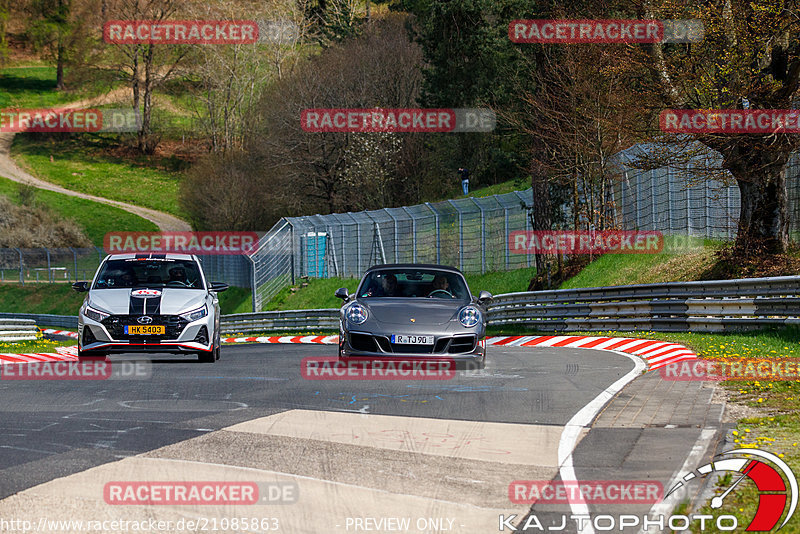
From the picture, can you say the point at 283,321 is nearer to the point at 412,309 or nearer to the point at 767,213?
the point at 767,213

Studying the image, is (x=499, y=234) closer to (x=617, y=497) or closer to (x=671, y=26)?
(x=671, y=26)

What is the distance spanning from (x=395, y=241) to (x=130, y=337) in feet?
74.6

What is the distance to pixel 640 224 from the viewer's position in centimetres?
2794

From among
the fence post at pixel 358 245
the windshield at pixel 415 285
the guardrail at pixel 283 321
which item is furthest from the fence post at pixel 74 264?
the windshield at pixel 415 285

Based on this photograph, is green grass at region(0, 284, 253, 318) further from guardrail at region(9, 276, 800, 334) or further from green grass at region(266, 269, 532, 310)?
guardrail at region(9, 276, 800, 334)

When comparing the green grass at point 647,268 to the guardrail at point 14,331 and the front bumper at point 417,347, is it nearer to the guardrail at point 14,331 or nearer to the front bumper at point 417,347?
the front bumper at point 417,347

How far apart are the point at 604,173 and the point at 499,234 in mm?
5196

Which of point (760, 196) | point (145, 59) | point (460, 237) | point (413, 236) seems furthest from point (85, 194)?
point (760, 196)

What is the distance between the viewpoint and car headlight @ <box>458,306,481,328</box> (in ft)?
42.6

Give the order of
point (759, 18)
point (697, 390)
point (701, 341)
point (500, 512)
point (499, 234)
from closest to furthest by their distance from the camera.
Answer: point (500, 512), point (697, 390), point (701, 341), point (759, 18), point (499, 234)

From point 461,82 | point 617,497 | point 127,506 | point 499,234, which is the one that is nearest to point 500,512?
point 617,497

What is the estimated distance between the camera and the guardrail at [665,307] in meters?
16.7

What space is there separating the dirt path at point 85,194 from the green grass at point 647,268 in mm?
48777

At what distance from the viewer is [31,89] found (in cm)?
9906
